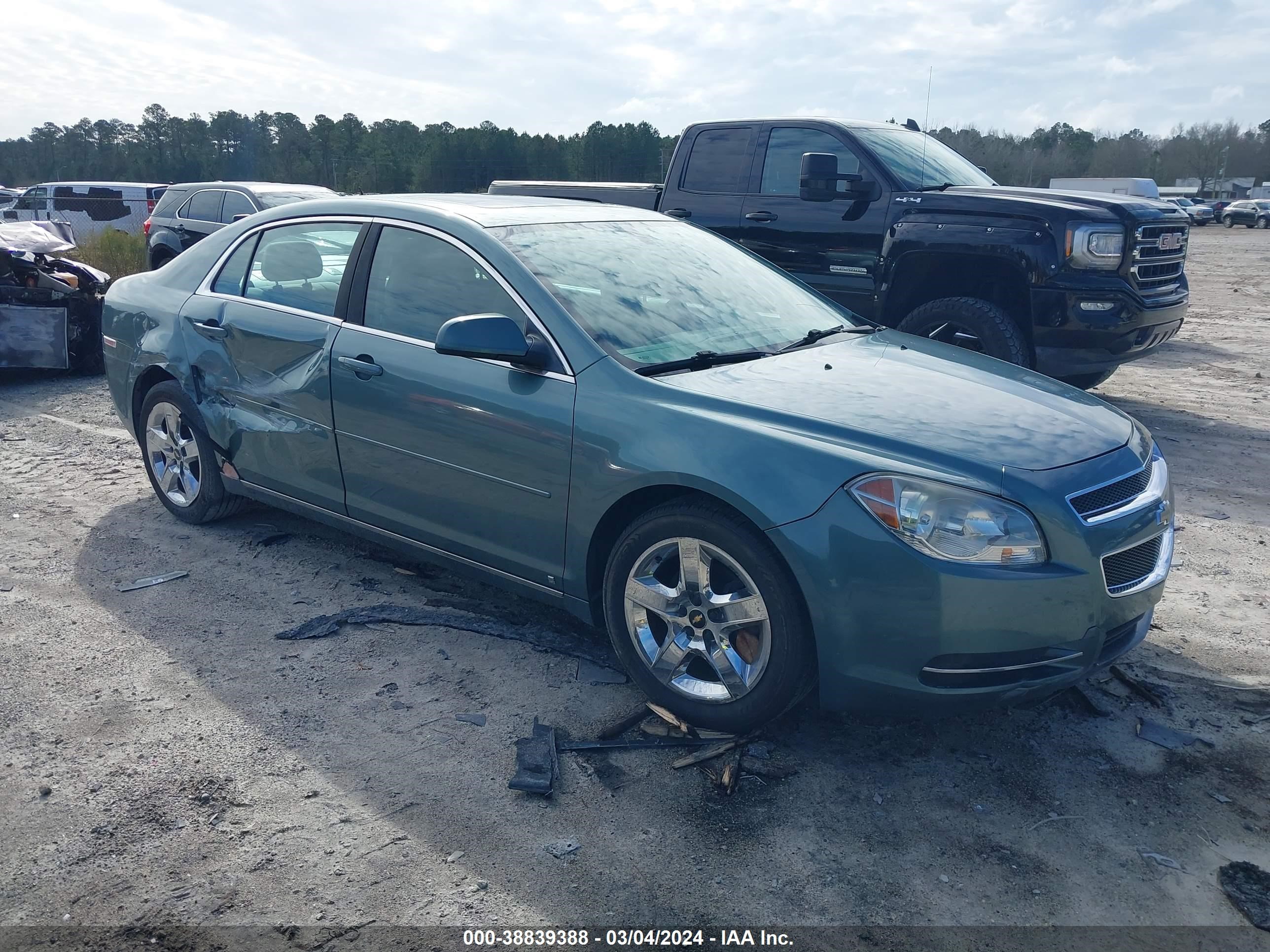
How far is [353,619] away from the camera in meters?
4.21

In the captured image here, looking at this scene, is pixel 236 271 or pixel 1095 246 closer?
pixel 236 271

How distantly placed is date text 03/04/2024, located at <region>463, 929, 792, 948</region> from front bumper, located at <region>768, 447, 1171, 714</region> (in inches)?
31.6

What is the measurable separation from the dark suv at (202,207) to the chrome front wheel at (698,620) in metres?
11.0

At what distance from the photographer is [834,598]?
2902 millimetres

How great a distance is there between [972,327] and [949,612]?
4.67 meters

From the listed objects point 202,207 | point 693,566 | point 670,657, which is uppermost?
point 202,207

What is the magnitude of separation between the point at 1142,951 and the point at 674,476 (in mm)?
1764

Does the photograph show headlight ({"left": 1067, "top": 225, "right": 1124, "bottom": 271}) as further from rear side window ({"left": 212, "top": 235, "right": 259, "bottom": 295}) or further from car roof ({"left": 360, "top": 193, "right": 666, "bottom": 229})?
rear side window ({"left": 212, "top": 235, "right": 259, "bottom": 295})

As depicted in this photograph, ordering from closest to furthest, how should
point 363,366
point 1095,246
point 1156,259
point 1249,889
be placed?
1. point 1249,889
2. point 363,366
3. point 1095,246
4. point 1156,259

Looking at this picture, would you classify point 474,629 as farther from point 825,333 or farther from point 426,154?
point 426,154

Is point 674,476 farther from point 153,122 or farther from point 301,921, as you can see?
point 153,122

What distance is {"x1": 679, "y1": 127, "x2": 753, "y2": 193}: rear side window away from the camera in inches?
323

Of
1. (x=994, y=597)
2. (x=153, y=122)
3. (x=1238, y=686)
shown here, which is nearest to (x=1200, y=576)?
(x=1238, y=686)

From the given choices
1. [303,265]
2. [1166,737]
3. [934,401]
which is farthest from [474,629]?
[1166,737]
